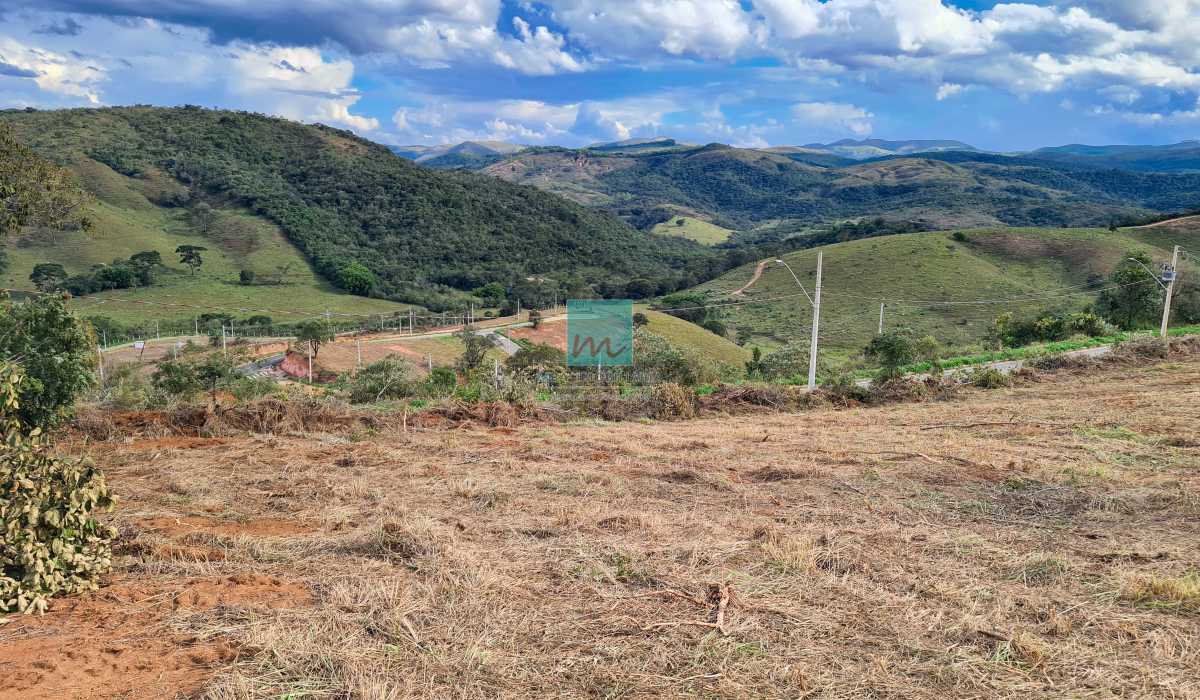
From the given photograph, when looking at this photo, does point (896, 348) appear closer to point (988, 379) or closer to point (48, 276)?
point (988, 379)

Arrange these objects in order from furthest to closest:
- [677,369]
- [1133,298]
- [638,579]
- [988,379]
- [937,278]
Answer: [937,278], [1133,298], [677,369], [988,379], [638,579]

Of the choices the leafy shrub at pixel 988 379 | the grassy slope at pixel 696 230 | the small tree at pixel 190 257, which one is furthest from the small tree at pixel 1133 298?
the grassy slope at pixel 696 230

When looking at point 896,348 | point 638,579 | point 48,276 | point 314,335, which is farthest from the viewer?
point 48,276

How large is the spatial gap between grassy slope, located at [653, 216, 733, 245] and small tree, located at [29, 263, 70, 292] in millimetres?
122264

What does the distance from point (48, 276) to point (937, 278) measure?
80892mm

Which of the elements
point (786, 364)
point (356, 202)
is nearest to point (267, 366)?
point (786, 364)

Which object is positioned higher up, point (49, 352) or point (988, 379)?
point (49, 352)

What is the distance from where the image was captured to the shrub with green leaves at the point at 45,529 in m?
4.60

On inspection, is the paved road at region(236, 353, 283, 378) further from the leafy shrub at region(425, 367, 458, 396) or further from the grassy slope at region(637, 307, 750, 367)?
the grassy slope at region(637, 307, 750, 367)

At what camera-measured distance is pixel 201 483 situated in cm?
760

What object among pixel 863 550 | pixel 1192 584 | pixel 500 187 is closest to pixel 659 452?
pixel 863 550

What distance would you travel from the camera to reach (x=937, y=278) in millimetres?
65562

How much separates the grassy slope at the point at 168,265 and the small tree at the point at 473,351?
25.5 meters

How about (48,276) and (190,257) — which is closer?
(48,276)
